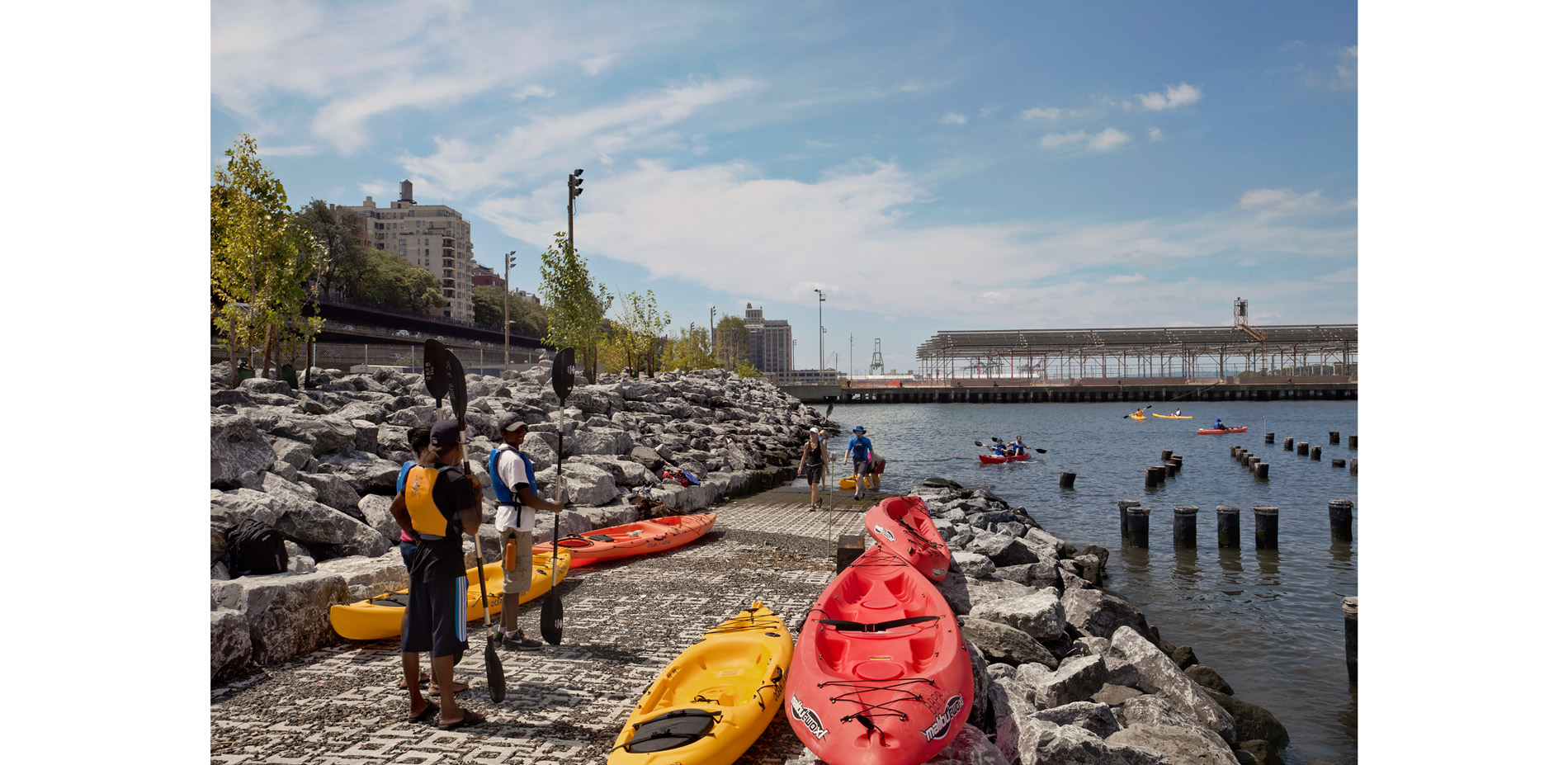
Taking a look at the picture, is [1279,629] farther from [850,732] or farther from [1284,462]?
[1284,462]

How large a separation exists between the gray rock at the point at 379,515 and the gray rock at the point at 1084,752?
7.73 meters

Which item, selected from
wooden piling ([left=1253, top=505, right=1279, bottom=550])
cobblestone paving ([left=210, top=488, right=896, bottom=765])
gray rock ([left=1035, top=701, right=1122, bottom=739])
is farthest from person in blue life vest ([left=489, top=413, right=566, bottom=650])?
wooden piling ([left=1253, top=505, right=1279, bottom=550])

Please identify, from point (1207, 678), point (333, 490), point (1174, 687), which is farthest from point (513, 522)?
point (1207, 678)

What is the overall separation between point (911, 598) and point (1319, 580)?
11110 mm

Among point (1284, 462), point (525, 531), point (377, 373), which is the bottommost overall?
point (1284, 462)

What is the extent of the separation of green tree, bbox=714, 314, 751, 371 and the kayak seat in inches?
2720

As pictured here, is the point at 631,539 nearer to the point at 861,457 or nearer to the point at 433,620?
the point at 433,620

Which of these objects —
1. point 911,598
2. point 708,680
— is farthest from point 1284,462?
point 708,680

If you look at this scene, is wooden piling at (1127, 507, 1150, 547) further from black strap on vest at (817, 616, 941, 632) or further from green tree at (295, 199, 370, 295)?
green tree at (295, 199, 370, 295)

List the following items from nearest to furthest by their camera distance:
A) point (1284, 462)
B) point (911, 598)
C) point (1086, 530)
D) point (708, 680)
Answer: point (708, 680) → point (911, 598) → point (1086, 530) → point (1284, 462)

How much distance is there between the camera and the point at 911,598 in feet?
21.4

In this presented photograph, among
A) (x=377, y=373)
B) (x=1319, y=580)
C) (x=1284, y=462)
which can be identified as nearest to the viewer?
(x=1319, y=580)

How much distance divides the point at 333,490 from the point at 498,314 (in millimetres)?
95722

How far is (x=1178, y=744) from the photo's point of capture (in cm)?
524
